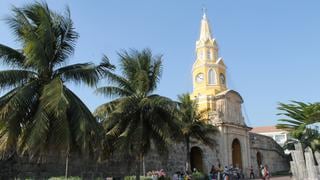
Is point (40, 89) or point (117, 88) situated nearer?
point (40, 89)

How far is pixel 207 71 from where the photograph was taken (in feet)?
122

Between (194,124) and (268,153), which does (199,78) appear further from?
(194,124)

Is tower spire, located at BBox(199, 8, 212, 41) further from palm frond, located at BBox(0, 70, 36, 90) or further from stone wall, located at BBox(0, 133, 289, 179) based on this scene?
palm frond, located at BBox(0, 70, 36, 90)

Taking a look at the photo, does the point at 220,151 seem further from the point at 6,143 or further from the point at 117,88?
the point at 6,143

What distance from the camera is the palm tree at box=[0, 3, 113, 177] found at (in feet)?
38.0

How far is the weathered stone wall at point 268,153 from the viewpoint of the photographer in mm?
38531

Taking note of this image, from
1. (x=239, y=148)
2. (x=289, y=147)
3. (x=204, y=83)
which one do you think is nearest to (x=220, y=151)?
(x=239, y=148)

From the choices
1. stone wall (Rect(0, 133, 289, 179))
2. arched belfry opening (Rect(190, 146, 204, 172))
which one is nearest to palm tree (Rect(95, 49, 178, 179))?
stone wall (Rect(0, 133, 289, 179))

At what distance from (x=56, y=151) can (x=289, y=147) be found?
113 feet

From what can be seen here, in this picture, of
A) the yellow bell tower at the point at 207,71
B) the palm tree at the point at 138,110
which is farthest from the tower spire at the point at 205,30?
the palm tree at the point at 138,110

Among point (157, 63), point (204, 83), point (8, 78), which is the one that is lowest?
point (8, 78)

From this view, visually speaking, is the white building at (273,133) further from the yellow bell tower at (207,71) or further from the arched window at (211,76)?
the arched window at (211,76)

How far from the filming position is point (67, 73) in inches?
519

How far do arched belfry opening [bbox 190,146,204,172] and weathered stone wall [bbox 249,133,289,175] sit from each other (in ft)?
20.7
